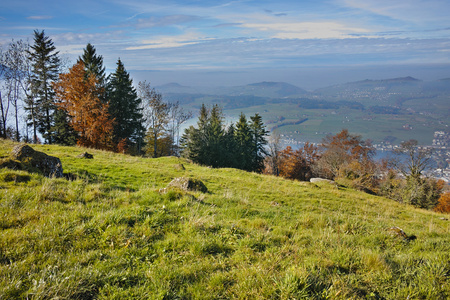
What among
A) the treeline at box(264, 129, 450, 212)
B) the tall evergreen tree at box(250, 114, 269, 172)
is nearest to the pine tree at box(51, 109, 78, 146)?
the tall evergreen tree at box(250, 114, 269, 172)

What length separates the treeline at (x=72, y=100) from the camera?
30.4m

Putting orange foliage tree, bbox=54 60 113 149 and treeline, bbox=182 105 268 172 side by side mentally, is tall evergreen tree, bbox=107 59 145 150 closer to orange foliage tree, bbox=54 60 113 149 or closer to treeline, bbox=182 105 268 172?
orange foliage tree, bbox=54 60 113 149

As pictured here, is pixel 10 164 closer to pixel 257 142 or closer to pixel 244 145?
pixel 244 145

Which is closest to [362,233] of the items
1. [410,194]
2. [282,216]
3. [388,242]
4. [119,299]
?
[388,242]

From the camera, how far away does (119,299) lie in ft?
9.14

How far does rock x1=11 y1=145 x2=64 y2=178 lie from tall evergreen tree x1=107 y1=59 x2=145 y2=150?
1261 inches

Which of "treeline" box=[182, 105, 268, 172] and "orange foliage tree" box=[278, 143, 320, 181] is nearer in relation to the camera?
"treeline" box=[182, 105, 268, 172]

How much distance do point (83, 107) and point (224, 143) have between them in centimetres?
2359

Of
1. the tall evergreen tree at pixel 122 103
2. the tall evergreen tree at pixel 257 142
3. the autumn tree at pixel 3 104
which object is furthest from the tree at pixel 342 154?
the autumn tree at pixel 3 104

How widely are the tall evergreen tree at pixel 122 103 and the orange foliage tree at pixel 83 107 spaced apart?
6787mm

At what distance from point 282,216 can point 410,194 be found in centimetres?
2828

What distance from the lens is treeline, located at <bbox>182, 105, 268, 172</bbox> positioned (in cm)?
3872

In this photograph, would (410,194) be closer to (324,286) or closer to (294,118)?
(324,286)

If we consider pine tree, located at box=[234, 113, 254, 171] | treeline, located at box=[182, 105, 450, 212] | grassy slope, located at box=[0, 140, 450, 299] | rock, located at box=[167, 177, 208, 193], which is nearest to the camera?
grassy slope, located at box=[0, 140, 450, 299]
